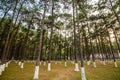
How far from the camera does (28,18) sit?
76.5 ft

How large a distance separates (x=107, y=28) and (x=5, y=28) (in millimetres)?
24839

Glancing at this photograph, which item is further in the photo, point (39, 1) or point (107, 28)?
point (107, 28)

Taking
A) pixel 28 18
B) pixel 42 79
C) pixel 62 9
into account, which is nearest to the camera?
pixel 42 79

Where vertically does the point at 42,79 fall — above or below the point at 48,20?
below

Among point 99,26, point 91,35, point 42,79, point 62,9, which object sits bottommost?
point 42,79

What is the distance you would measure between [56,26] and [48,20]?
12.8 ft

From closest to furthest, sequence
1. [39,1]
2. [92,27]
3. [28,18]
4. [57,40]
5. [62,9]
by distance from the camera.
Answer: [39,1], [62,9], [28,18], [92,27], [57,40]

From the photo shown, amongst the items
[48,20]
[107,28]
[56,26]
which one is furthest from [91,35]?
[48,20]

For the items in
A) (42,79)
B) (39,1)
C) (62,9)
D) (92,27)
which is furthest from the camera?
(92,27)

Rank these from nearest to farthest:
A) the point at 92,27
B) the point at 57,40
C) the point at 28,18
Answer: the point at 28,18
the point at 92,27
the point at 57,40

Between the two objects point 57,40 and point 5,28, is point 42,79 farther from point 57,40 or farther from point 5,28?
point 57,40

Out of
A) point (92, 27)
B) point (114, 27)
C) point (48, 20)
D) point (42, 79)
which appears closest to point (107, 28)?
point (114, 27)

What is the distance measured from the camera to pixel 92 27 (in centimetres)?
2939

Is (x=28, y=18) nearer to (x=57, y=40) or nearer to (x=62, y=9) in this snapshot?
(x=62, y=9)
